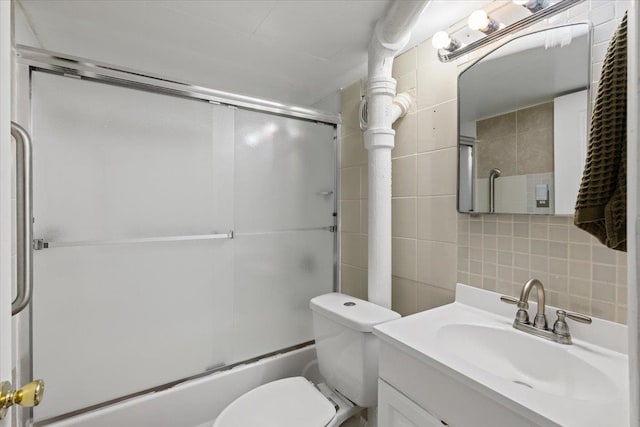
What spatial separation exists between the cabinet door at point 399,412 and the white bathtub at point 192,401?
0.84m

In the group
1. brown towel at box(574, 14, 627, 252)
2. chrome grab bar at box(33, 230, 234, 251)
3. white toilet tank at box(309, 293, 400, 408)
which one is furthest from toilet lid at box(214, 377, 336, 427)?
brown towel at box(574, 14, 627, 252)

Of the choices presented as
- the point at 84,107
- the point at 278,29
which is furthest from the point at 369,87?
the point at 84,107

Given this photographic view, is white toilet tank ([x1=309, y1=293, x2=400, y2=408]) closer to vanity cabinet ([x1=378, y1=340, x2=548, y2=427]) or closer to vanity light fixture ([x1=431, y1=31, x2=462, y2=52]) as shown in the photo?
vanity cabinet ([x1=378, y1=340, x2=548, y2=427])

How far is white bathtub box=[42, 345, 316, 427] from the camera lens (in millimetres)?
1275

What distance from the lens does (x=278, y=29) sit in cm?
132

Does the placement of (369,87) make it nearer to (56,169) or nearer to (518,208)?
(518,208)

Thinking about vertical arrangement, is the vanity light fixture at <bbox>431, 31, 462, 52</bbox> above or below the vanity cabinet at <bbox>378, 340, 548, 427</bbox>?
above

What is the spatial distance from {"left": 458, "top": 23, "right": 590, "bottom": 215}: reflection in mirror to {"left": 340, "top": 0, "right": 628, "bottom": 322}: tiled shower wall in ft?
0.15

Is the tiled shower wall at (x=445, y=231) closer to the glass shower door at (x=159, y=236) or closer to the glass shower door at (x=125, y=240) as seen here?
the glass shower door at (x=159, y=236)

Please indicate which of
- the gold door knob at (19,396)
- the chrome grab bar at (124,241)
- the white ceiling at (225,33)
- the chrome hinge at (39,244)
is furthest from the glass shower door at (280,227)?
the gold door knob at (19,396)

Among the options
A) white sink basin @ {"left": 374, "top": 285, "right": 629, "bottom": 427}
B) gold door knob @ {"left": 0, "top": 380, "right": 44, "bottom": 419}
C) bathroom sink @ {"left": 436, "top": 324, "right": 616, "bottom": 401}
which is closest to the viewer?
gold door knob @ {"left": 0, "top": 380, "right": 44, "bottom": 419}

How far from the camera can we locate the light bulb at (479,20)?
41.5 inches

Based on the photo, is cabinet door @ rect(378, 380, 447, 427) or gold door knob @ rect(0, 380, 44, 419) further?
cabinet door @ rect(378, 380, 447, 427)

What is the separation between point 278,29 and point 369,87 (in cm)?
48
